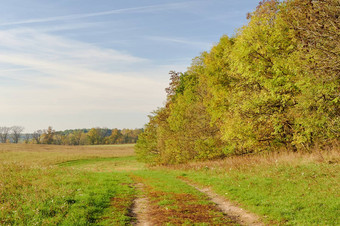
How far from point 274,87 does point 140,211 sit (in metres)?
15.8

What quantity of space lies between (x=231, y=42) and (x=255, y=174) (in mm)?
19098

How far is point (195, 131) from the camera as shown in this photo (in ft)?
106

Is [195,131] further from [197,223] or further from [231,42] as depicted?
[197,223]

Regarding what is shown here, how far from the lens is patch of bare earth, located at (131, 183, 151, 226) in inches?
392

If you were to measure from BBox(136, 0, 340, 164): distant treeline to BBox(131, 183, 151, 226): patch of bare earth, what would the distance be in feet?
39.3

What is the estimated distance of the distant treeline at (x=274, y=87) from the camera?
15927 millimetres

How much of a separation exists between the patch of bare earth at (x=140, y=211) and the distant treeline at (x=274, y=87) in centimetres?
1199

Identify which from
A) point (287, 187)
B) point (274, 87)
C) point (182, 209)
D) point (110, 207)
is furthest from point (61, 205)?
point (274, 87)

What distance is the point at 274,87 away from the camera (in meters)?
21.6

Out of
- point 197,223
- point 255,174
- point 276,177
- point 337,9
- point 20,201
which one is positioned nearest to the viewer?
point 197,223

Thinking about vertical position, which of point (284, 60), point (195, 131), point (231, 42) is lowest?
point (195, 131)

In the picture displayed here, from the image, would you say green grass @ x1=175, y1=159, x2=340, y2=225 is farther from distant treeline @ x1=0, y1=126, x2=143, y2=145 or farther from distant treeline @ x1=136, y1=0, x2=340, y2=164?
distant treeline @ x1=0, y1=126, x2=143, y2=145

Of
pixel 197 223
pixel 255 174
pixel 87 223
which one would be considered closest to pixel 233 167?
pixel 255 174

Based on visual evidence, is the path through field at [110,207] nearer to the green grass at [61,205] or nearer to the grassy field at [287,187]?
the green grass at [61,205]
